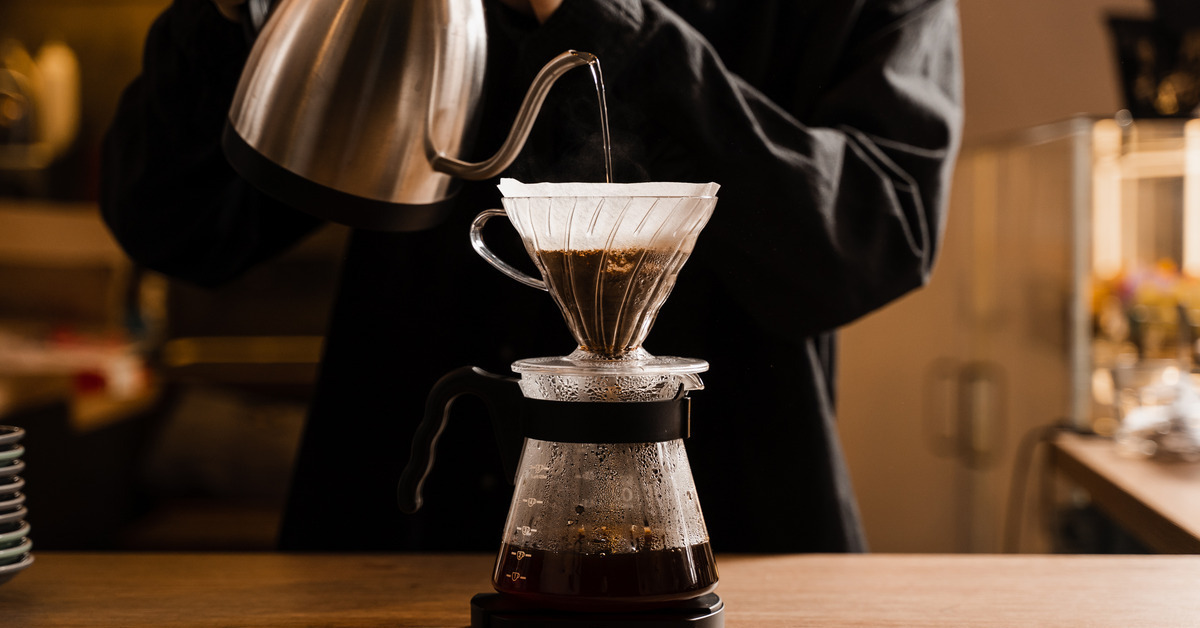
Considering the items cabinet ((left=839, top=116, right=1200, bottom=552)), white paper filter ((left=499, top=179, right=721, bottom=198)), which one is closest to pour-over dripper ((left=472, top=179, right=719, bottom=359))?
white paper filter ((left=499, top=179, right=721, bottom=198))

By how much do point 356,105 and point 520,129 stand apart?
0.36ft

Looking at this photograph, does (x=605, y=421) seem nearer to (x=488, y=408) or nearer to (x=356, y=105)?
(x=488, y=408)

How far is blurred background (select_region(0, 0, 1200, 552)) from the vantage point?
7.04ft

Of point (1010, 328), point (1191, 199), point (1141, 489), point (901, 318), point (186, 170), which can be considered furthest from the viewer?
point (901, 318)

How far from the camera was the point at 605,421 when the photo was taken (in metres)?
0.60

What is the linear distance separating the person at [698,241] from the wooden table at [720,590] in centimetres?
15

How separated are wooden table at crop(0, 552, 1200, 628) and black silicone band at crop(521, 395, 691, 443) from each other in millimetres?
145

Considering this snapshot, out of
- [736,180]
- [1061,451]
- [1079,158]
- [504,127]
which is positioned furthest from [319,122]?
[1079,158]

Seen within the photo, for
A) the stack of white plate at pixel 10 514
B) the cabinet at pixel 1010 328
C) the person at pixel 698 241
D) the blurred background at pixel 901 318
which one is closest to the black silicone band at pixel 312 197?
the person at pixel 698 241

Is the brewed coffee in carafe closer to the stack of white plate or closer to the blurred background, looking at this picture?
the stack of white plate

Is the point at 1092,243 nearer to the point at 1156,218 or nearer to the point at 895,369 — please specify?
the point at 1156,218

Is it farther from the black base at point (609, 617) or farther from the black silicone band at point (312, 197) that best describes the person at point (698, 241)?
the black base at point (609, 617)

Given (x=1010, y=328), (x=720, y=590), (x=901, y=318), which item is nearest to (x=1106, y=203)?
(x=1010, y=328)

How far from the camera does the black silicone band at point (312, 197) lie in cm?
65
